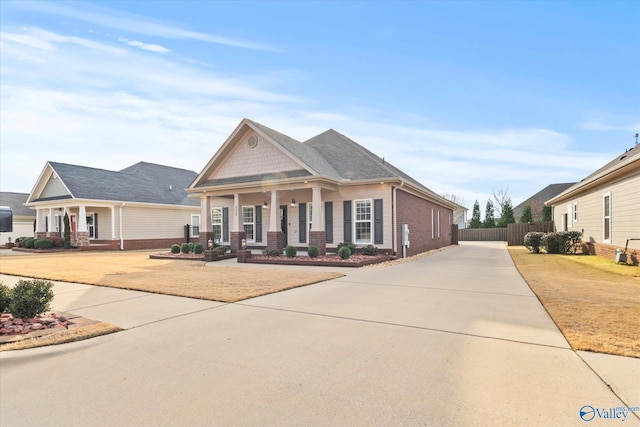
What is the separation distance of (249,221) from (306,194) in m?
3.88

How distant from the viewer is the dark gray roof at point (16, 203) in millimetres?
32125

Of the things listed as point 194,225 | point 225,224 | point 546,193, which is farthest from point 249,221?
point 546,193

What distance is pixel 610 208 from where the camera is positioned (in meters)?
13.9

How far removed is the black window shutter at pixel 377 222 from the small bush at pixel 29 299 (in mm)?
11793

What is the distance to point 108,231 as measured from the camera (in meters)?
24.2

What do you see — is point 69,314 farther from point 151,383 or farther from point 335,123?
point 335,123

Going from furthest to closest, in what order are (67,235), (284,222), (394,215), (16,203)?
1. (16,203)
2. (67,235)
3. (284,222)
4. (394,215)

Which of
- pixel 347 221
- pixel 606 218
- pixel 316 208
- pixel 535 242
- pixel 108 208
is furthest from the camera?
pixel 108 208

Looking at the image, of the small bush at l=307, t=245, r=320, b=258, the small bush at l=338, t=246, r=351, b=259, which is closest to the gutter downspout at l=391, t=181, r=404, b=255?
the small bush at l=338, t=246, r=351, b=259

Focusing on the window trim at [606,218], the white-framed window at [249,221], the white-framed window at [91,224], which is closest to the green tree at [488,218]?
the window trim at [606,218]

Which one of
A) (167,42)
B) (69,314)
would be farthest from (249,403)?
(167,42)

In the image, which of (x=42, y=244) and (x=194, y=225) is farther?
(x=194, y=225)

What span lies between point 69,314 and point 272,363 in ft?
13.8

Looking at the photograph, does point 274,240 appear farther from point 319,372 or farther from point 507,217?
point 507,217
